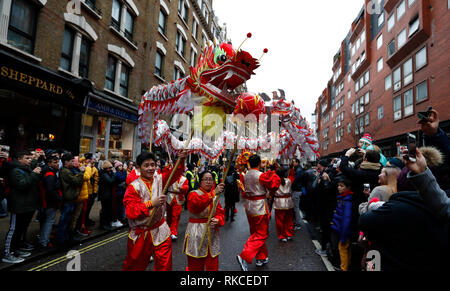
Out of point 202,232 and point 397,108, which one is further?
point 397,108

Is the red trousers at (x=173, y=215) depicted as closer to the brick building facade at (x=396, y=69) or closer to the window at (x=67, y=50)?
the window at (x=67, y=50)

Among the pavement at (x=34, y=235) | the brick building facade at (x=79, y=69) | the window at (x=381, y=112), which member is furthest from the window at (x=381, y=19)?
the pavement at (x=34, y=235)

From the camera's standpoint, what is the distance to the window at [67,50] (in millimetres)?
9106

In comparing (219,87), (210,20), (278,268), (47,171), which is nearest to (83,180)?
A: (47,171)

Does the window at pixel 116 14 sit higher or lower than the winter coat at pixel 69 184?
higher

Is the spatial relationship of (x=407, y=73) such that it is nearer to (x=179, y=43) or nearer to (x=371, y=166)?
(x=179, y=43)

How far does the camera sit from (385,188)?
2.73 meters

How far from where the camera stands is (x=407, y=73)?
60.4 feet

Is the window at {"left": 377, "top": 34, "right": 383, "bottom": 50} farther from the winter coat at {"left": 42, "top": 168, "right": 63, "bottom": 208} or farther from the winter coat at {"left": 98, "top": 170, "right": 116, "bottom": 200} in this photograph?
the winter coat at {"left": 42, "top": 168, "right": 63, "bottom": 208}

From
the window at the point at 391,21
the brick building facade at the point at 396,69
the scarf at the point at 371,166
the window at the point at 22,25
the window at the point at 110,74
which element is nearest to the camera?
the scarf at the point at 371,166

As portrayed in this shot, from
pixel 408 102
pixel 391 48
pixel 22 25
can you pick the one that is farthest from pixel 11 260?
pixel 391 48

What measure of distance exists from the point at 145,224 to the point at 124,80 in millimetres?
11880
